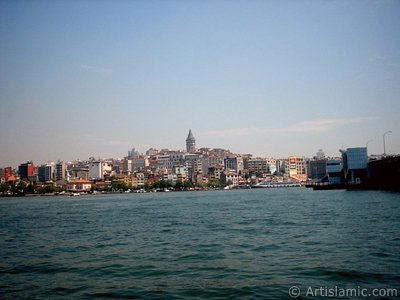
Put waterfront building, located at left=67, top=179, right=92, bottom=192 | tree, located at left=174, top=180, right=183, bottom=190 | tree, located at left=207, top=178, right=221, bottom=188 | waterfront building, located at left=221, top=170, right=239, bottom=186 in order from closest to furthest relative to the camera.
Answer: waterfront building, located at left=67, top=179, right=92, bottom=192, tree, located at left=174, top=180, right=183, bottom=190, tree, located at left=207, top=178, right=221, bottom=188, waterfront building, located at left=221, top=170, right=239, bottom=186

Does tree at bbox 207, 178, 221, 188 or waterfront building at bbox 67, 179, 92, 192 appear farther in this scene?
tree at bbox 207, 178, 221, 188

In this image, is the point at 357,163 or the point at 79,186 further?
the point at 79,186

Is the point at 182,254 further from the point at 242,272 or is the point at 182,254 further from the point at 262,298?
the point at 262,298

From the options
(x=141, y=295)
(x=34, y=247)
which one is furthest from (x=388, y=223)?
(x=34, y=247)

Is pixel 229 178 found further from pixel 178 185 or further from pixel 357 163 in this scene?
pixel 357 163

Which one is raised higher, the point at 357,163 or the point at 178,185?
the point at 357,163

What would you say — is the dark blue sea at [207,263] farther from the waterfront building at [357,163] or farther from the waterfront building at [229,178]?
the waterfront building at [229,178]

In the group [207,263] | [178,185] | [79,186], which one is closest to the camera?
[207,263]

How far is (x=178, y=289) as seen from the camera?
438 inches

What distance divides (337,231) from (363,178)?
7565 centimetres

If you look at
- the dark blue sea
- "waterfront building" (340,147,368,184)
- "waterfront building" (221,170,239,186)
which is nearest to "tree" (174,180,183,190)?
"waterfront building" (221,170,239,186)

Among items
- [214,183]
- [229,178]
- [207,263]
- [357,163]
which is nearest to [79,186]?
[214,183]

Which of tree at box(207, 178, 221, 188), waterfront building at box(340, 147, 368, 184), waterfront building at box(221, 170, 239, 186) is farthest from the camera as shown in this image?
waterfront building at box(221, 170, 239, 186)

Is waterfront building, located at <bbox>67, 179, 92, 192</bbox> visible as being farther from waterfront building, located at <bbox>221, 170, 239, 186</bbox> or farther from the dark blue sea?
the dark blue sea
